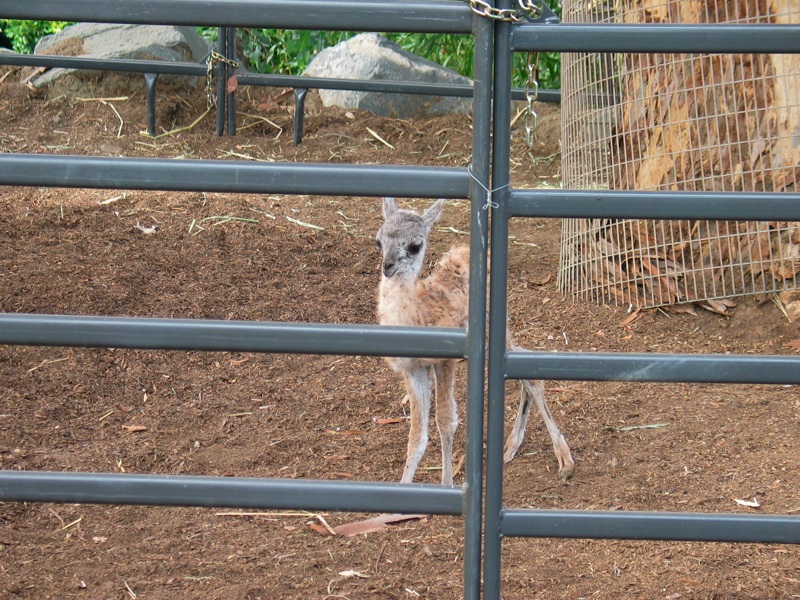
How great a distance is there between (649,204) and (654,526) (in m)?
0.89

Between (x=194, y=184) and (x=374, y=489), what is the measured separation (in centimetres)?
96

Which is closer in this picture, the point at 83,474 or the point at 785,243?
the point at 83,474

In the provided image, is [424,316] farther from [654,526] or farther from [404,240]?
[654,526]

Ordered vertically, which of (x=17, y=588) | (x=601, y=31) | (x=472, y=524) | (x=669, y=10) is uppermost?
(x=669, y=10)

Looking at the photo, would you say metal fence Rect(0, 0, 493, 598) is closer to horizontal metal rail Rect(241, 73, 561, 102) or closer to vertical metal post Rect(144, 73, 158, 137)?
horizontal metal rail Rect(241, 73, 561, 102)

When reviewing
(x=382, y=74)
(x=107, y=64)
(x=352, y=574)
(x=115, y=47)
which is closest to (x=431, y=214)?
(x=352, y=574)

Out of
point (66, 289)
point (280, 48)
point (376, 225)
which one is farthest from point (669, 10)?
point (280, 48)

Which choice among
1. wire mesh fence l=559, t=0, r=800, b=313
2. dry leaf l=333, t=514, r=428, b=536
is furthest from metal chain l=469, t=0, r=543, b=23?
wire mesh fence l=559, t=0, r=800, b=313

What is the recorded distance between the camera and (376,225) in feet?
23.6

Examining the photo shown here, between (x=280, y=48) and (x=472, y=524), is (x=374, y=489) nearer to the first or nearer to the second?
(x=472, y=524)

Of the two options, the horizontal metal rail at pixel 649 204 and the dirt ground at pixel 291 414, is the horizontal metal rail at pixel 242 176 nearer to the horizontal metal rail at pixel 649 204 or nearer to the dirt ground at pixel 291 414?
the horizontal metal rail at pixel 649 204

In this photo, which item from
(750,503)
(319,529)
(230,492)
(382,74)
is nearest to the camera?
(230,492)

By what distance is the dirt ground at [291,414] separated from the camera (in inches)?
140

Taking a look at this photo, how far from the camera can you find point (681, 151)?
237 inches
